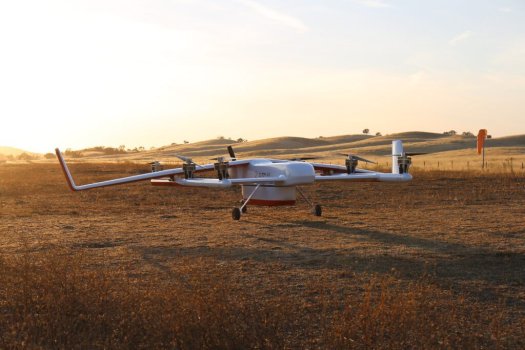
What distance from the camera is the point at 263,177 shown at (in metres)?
21.1

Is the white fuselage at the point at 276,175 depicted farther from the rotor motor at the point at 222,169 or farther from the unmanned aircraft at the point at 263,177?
the rotor motor at the point at 222,169

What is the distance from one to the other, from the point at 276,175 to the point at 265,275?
936 cm

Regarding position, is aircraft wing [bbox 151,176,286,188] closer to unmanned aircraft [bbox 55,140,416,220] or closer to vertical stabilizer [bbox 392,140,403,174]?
unmanned aircraft [bbox 55,140,416,220]

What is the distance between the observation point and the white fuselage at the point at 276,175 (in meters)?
19.9

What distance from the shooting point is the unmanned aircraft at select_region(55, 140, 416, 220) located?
19.8 m

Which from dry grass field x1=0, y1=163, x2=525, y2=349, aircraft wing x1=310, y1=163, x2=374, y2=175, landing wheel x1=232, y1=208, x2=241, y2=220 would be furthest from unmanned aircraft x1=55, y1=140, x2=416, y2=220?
dry grass field x1=0, y1=163, x2=525, y2=349

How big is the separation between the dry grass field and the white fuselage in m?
0.79

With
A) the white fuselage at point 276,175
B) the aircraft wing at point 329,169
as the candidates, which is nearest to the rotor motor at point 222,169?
the white fuselage at point 276,175

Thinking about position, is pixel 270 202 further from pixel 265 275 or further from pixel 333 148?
pixel 333 148

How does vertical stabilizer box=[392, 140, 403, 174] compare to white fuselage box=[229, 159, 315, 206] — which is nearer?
white fuselage box=[229, 159, 315, 206]

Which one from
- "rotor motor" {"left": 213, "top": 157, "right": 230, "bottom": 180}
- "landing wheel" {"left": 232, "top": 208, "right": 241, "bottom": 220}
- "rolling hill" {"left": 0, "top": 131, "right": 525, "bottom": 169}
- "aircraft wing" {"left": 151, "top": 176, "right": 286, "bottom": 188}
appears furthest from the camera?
"rolling hill" {"left": 0, "top": 131, "right": 525, "bottom": 169}

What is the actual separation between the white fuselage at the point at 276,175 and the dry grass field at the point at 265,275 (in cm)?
79

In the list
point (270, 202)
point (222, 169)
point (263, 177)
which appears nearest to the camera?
point (222, 169)

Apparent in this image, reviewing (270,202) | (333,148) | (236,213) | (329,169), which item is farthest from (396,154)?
(333,148)
